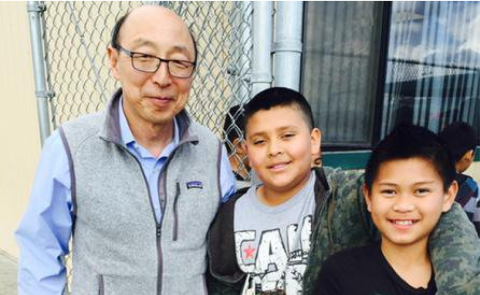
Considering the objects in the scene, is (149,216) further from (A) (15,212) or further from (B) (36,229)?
(A) (15,212)

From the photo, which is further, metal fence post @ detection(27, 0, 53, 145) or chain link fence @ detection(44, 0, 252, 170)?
chain link fence @ detection(44, 0, 252, 170)

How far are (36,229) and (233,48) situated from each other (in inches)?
48.7

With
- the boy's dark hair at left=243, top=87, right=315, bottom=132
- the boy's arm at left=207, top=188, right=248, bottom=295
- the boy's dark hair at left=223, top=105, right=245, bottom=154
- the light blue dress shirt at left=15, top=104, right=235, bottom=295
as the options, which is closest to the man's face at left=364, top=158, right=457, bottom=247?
the boy's dark hair at left=243, top=87, right=315, bottom=132

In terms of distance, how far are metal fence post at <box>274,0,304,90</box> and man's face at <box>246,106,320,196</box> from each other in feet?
0.39

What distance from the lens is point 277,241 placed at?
1398mm

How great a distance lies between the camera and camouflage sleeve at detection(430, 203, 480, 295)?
42.2 inches

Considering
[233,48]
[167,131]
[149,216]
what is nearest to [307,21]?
[233,48]

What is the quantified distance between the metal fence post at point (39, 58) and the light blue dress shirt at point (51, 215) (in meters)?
1.08

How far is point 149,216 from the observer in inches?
52.3

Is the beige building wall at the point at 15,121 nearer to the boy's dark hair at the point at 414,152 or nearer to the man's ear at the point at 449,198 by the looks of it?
the boy's dark hair at the point at 414,152

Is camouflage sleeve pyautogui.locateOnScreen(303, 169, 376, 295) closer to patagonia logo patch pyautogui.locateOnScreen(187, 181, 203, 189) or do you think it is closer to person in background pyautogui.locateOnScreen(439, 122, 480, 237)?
patagonia logo patch pyautogui.locateOnScreen(187, 181, 203, 189)

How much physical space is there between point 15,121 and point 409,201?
4054mm

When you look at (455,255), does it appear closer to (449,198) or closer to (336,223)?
(449,198)

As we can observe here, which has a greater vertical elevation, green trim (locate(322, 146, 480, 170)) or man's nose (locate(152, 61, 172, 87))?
man's nose (locate(152, 61, 172, 87))
